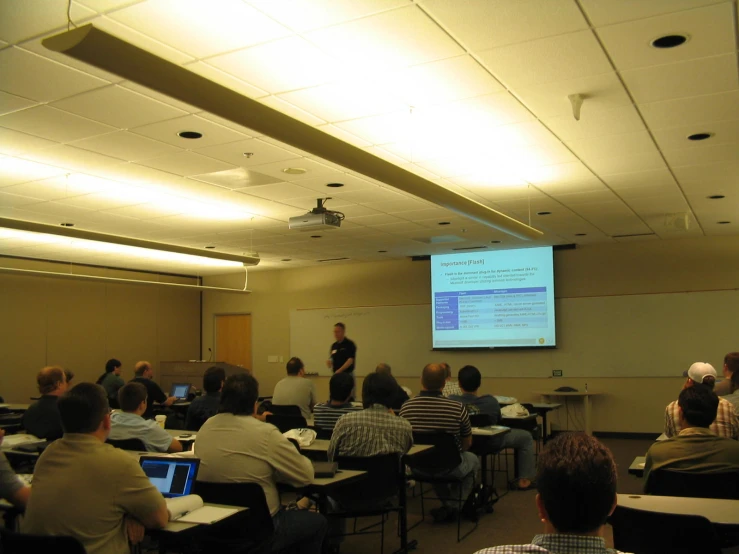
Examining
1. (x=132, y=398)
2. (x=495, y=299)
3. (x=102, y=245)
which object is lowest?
(x=132, y=398)

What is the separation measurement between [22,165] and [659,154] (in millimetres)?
5382

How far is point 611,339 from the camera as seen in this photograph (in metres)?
10.6

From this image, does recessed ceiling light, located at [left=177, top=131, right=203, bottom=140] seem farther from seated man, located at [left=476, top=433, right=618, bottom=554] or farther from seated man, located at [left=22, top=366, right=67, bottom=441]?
seated man, located at [left=476, top=433, right=618, bottom=554]

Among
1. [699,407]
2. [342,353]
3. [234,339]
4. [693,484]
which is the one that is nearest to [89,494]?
[693,484]

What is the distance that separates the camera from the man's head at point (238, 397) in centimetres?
343

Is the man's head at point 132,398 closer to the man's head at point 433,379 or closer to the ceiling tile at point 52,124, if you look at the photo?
the ceiling tile at point 52,124

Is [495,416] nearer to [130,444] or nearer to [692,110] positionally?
[692,110]

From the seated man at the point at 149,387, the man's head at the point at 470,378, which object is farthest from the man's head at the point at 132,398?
the seated man at the point at 149,387

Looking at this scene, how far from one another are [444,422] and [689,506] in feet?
8.16

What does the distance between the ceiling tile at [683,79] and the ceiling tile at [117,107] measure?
9.48 ft

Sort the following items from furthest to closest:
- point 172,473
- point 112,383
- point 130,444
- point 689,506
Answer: point 112,383 → point 130,444 → point 172,473 → point 689,506

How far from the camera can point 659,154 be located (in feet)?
18.6

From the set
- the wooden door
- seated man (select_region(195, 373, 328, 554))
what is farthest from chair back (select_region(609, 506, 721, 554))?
the wooden door

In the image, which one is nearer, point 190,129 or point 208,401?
point 190,129
